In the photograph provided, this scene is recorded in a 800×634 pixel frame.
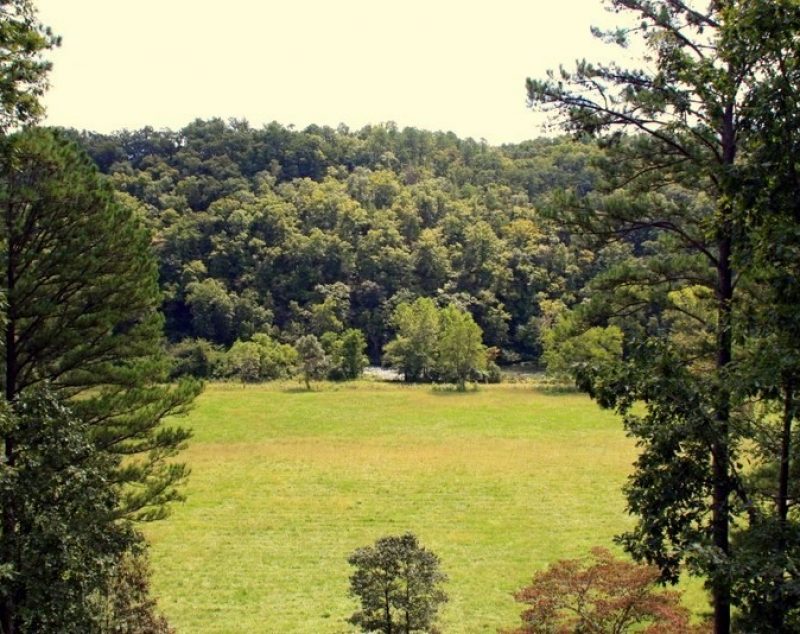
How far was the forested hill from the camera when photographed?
77.7 metres

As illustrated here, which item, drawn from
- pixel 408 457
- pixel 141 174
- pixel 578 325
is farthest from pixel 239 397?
pixel 141 174

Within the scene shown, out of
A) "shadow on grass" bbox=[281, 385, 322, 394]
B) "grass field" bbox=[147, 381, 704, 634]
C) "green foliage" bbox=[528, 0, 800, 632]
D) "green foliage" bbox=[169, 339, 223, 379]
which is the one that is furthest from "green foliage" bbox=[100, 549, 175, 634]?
"green foliage" bbox=[169, 339, 223, 379]

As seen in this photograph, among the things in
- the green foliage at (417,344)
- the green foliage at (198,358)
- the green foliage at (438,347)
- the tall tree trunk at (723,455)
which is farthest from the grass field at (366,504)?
the green foliage at (198,358)

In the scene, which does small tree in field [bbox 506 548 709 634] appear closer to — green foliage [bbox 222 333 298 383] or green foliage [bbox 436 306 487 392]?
green foliage [bbox 436 306 487 392]

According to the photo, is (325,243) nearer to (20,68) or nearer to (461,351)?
(461,351)

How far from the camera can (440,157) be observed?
133 m

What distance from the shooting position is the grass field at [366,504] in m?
16.1

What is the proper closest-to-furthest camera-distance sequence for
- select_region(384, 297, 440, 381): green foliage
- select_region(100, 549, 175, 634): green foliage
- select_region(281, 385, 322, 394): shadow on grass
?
select_region(100, 549, 175, 634): green foliage → select_region(281, 385, 322, 394): shadow on grass → select_region(384, 297, 440, 381): green foliage

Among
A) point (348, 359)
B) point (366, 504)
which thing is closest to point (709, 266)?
point (366, 504)

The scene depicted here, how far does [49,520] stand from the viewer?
7.09 metres

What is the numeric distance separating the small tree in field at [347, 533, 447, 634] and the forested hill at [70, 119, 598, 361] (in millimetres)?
63072

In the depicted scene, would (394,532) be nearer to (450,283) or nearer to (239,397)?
(239,397)

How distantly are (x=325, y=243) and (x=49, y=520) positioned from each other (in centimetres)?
7768

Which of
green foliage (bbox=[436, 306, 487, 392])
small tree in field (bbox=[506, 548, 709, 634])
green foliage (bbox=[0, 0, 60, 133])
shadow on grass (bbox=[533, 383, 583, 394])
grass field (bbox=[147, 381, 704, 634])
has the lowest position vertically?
grass field (bbox=[147, 381, 704, 634])
